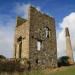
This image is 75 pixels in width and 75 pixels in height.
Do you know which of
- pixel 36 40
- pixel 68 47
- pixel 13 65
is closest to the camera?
pixel 13 65

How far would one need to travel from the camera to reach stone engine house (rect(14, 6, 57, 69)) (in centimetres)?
2497

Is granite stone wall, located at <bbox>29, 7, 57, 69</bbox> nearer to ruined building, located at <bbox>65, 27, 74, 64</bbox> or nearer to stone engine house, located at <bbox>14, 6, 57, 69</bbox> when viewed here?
stone engine house, located at <bbox>14, 6, 57, 69</bbox>

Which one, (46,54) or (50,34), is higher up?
(50,34)

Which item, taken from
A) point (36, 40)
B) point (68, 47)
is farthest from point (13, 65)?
point (68, 47)

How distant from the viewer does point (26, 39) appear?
25.4 m

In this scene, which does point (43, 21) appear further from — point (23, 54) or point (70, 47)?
point (70, 47)

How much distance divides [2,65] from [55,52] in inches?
362

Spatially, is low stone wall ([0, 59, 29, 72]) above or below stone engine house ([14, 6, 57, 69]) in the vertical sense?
below

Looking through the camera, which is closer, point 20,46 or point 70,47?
point 20,46

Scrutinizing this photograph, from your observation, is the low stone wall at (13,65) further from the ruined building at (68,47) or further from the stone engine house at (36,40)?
the ruined building at (68,47)

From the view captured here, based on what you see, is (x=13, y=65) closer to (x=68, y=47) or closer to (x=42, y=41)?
(x=42, y=41)

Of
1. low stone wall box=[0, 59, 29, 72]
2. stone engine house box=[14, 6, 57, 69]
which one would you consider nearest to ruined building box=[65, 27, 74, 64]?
stone engine house box=[14, 6, 57, 69]

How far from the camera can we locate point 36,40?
1013 inches

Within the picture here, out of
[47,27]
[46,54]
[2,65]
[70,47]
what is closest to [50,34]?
[47,27]
